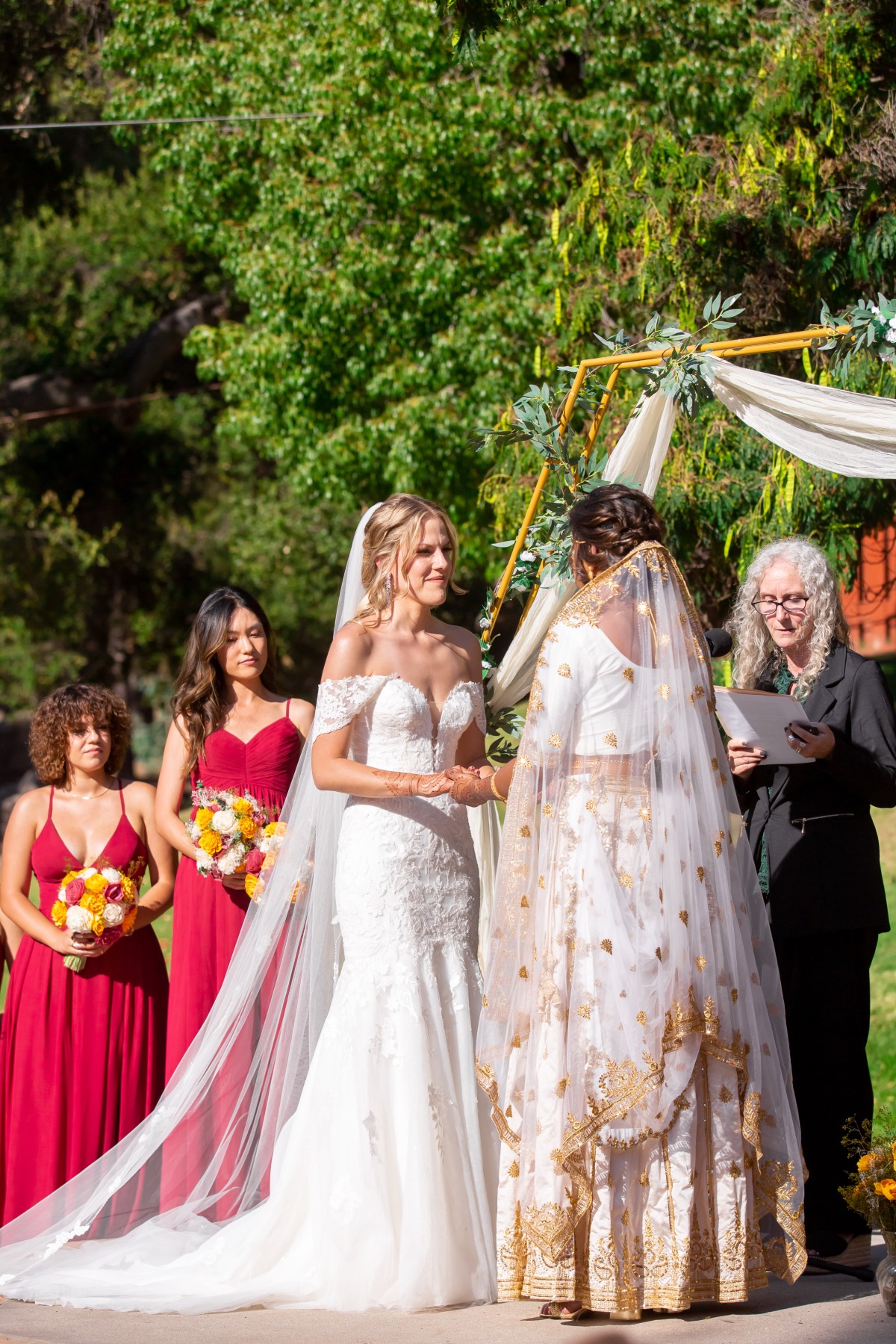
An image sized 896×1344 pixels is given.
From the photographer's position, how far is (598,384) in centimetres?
605

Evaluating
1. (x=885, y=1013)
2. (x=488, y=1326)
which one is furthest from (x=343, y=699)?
(x=885, y=1013)

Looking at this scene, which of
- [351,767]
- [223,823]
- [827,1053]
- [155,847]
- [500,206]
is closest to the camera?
[351,767]

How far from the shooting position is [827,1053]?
4.64 m

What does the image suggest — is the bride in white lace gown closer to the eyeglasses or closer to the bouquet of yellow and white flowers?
the bouquet of yellow and white flowers

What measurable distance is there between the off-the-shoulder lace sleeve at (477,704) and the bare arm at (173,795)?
1164mm

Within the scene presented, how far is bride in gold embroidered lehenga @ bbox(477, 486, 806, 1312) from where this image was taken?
3.91m

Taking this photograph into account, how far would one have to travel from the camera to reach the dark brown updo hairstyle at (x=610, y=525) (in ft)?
13.6

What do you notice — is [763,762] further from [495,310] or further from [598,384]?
[495,310]

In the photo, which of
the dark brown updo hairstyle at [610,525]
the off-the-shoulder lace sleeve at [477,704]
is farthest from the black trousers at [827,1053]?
the dark brown updo hairstyle at [610,525]

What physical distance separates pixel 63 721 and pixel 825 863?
8.75 feet

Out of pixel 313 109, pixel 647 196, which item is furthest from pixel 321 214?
pixel 647 196

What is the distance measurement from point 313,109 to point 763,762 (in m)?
9.76

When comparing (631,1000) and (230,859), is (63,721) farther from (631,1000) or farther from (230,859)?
(631,1000)

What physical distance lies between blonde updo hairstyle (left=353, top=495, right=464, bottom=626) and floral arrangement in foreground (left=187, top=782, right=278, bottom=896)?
898 millimetres
